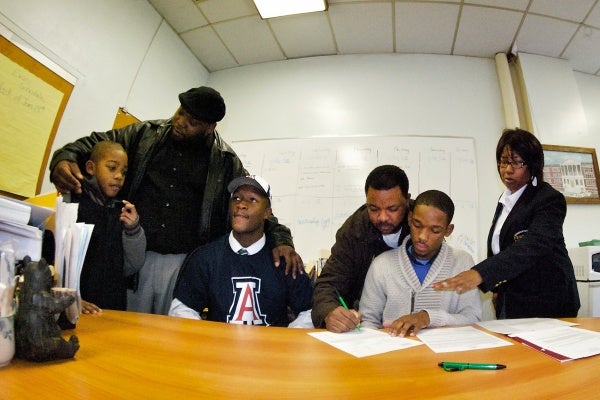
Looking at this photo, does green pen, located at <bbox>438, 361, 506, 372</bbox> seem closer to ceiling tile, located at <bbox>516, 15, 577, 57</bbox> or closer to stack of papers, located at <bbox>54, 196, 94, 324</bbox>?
stack of papers, located at <bbox>54, 196, 94, 324</bbox>

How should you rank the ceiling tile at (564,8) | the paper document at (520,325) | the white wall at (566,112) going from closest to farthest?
the paper document at (520,325) → the ceiling tile at (564,8) → the white wall at (566,112)

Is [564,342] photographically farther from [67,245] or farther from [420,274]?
[67,245]

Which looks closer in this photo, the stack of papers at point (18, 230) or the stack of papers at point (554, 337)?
the stack of papers at point (18, 230)

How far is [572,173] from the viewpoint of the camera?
2.88 meters

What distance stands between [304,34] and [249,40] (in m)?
0.54

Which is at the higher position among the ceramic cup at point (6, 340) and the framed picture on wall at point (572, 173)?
the framed picture on wall at point (572, 173)

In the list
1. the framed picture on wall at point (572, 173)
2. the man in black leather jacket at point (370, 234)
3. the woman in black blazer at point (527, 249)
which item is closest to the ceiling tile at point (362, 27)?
the framed picture on wall at point (572, 173)

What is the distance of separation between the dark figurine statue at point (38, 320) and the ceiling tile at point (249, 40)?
9.76ft

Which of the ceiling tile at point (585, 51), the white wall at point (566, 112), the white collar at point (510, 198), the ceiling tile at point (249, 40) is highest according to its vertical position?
the ceiling tile at point (249, 40)

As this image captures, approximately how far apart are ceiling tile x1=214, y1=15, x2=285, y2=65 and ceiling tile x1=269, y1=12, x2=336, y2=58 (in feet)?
0.30

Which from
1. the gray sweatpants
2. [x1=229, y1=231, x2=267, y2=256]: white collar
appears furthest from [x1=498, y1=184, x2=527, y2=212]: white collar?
the gray sweatpants

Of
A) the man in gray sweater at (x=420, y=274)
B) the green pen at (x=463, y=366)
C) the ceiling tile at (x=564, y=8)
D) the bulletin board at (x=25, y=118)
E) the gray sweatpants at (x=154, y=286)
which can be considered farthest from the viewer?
the ceiling tile at (x=564, y=8)

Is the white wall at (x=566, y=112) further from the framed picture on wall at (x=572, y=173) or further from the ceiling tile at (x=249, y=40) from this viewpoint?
the ceiling tile at (x=249, y=40)

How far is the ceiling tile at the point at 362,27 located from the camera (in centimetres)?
282
